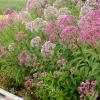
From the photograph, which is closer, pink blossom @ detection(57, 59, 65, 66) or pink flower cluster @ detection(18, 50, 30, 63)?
pink blossom @ detection(57, 59, 65, 66)

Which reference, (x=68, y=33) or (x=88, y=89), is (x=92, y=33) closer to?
(x=68, y=33)

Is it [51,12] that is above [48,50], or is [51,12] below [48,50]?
above

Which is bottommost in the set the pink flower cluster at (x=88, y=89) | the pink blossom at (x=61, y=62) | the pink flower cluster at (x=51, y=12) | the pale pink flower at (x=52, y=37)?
the pink blossom at (x=61, y=62)

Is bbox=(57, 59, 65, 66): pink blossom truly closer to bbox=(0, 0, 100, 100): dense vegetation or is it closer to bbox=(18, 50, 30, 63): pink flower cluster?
bbox=(0, 0, 100, 100): dense vegetation

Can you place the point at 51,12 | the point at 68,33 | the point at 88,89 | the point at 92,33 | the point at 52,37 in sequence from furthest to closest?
the point at 51,12
the point at 52,37
the point at 68,33
the point at 92,33
the point at 88,89

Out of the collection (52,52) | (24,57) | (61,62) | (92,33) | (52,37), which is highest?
(92,33)

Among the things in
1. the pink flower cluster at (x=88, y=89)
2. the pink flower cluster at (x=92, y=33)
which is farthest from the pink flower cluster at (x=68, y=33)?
the pink flower cluster at (x=88, y=89)

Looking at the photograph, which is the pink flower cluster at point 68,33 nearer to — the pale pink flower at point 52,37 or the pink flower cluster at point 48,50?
the pink flower cluster at point 48,50

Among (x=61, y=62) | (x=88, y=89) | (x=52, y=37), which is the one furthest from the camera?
(x=52, y=37)

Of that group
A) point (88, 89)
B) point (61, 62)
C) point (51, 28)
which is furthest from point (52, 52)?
point (88, 89)

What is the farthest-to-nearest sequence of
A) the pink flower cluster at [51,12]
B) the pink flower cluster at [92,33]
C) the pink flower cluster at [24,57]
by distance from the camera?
the pink flower cluster at [51,12] < the pink flower cluster at [24,57] < the pink flower cluster at [92,33]

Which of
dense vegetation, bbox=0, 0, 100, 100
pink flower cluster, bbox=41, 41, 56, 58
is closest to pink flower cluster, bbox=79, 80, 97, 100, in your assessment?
dense vegetation, bbox=0, 0, 100, 100

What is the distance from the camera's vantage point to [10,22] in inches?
345

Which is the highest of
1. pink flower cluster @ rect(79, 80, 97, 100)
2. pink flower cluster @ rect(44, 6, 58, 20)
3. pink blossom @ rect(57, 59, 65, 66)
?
pink flower cluster @ rect(44, 6, 58, 20)
